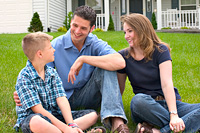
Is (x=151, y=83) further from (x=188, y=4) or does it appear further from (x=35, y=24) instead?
(x=188, y=4)

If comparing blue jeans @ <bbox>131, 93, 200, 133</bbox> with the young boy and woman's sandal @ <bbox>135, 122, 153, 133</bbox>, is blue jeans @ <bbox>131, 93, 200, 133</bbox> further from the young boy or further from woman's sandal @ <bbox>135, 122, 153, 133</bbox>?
the young boy

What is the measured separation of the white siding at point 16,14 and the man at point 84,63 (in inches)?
540

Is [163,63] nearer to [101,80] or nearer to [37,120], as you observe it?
[101,80]

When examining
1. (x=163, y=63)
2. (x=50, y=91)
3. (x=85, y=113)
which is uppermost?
(x=163, y=63)

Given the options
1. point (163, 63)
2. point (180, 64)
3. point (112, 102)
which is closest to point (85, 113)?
point (112, 102)

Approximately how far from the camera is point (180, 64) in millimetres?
6785

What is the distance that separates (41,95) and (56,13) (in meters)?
15.3

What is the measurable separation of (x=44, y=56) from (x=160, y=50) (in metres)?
1.30

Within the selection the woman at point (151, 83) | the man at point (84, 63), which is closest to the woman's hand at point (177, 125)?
the woman at point (151, 83)

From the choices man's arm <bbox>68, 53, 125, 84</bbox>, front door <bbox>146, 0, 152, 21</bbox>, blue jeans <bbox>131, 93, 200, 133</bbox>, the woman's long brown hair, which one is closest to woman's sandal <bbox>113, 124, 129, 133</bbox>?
blue jeans <bbox>131, 93, 200, 133</bbox>

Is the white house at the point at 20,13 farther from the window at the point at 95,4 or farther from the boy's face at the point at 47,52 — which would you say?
the boy's face at the point at 47,52

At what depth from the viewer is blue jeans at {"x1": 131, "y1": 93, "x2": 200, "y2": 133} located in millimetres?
2650

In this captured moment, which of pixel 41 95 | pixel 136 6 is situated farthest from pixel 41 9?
pixel 41 95

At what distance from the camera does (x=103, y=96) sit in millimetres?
2842
